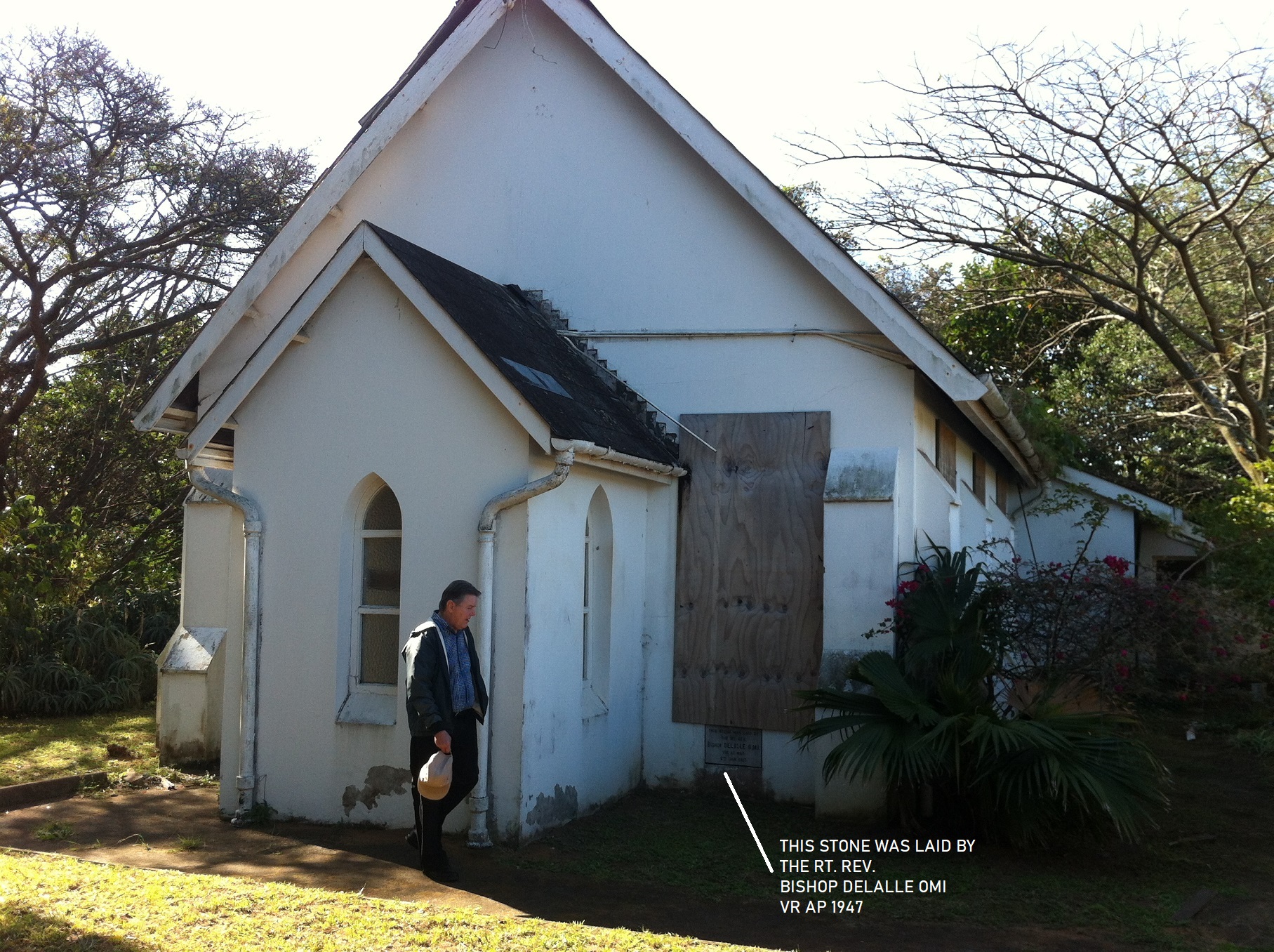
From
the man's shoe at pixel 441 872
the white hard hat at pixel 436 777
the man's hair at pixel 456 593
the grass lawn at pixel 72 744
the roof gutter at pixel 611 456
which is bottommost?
the grass lawn at pixel 72 744

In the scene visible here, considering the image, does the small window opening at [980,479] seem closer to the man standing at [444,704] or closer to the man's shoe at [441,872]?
the man standing at [444,704]

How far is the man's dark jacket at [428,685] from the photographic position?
297 inches

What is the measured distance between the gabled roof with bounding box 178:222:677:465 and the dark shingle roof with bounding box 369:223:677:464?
0.02 metres

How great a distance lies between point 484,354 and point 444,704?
268 cm

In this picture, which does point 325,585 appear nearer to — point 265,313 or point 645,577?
point 645,577

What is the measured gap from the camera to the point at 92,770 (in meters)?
11.2

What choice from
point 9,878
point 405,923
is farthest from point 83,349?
point 405,923

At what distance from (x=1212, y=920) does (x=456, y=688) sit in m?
5.13

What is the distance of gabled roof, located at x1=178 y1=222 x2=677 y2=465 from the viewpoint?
28.4ft

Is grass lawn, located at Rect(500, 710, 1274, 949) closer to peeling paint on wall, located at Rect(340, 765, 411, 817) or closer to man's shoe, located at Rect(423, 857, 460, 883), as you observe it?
man's shoe, located at Rect(423, 857, 460, 883)

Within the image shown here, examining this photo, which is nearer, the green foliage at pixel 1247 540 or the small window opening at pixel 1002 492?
the green foliage at pixel 1247 540

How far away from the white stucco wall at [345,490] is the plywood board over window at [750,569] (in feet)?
9.25

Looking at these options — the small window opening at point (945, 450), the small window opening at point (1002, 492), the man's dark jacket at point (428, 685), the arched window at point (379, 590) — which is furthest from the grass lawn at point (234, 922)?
the small window opening at point (1002, 492)

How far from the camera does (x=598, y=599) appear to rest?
10461 mm
